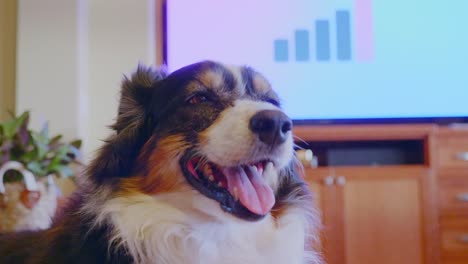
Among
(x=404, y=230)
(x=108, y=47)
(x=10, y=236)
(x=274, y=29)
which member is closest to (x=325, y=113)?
(x=274, y=29)

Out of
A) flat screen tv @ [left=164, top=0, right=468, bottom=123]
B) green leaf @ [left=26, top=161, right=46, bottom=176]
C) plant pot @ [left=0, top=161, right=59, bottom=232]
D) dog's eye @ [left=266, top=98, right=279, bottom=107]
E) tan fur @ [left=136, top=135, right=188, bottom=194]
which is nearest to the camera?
tan fur @ [left=136, top=135, right=188, bottom=194]

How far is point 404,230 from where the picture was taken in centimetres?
237

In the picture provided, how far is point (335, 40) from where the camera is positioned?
269 centimetres

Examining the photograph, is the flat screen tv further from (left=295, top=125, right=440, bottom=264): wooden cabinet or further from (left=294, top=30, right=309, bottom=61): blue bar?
(left=295, top=125, right=440, bottom=264): wooden cabinet

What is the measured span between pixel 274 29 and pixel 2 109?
177cm

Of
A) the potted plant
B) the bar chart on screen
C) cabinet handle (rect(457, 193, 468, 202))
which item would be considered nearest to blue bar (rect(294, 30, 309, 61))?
the bar chart on screen

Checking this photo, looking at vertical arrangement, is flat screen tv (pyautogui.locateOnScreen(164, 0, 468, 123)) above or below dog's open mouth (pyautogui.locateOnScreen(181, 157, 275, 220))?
above

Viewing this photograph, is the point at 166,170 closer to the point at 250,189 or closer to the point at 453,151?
the point at 250,189

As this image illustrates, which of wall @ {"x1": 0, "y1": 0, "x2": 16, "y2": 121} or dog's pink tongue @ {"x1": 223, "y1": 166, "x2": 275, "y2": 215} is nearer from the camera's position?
dog's pink tongue @ {"x1": 223, "y1": 166, "x2": 275, "y2": 215}

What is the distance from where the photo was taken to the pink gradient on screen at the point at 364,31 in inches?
106

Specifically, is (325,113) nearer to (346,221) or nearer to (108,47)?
(346,221)

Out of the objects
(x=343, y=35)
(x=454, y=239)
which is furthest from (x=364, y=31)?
(x=454, y=239)

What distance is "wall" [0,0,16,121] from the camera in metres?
2.90

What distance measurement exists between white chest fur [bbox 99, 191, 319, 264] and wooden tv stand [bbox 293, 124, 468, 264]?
4.15 ft
